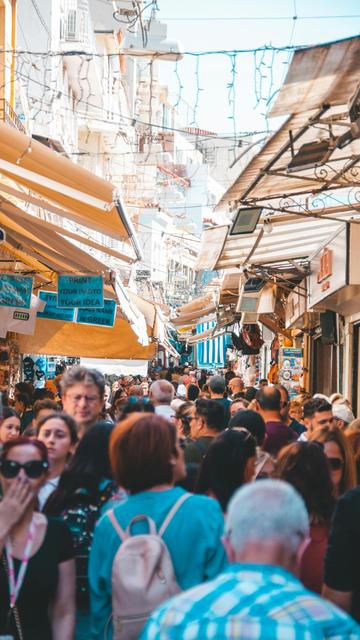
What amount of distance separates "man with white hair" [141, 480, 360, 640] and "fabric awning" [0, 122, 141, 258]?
689 centimetres

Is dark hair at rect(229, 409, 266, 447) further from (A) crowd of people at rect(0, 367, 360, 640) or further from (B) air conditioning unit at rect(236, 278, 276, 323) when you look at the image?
(B) air conditioning unit at rect(236, 278, 276, 323)

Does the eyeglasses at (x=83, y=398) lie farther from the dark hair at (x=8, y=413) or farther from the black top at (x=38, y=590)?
the black top at (x=38, y=590)

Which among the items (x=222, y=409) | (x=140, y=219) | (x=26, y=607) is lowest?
(x=26, y=607)

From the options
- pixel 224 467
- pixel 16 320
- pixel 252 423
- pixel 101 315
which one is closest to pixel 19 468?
pixel 224 467

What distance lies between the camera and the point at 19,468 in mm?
4453

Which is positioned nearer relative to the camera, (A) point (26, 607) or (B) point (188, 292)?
(A) point (26, 607)

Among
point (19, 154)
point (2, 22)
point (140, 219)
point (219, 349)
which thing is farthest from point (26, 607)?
point (140, 219)

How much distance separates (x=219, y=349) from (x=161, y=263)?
29.0 m

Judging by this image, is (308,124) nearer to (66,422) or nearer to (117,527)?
(66,422)

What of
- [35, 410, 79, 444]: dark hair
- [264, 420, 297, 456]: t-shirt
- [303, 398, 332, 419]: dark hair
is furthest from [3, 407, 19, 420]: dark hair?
[303, 398, 332, 419]: dark hair

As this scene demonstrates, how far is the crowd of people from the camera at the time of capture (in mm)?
2812

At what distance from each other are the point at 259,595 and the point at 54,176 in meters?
7.52

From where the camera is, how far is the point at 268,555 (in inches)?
113

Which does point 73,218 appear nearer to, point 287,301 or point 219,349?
point 287,301
